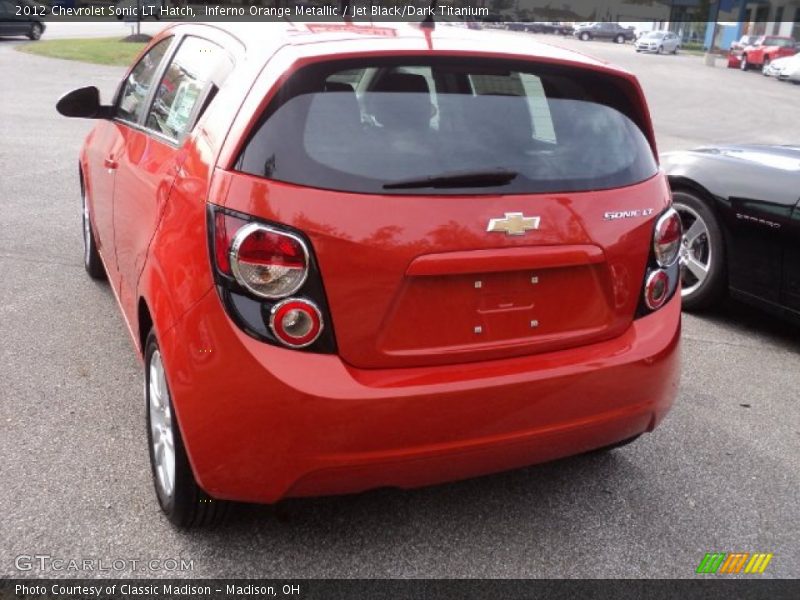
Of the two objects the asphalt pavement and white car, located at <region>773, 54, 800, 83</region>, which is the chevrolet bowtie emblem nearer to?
the asphalt pavement

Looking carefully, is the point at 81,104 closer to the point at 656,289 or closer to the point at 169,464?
the point at 169,464

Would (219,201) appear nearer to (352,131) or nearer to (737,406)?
(352,131)

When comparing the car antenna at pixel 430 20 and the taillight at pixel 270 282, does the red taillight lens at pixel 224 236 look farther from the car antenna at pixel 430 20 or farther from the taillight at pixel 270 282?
the car antenna at pixel 430 20

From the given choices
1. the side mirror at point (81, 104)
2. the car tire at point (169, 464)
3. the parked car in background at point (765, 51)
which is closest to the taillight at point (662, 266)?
the car tire at point (169, 464)

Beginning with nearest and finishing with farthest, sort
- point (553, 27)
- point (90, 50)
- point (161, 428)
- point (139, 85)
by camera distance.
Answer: point (161, 428) < point (139, 85) < point (90, 50) < point (553, 27)

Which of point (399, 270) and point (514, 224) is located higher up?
point (514, 224)

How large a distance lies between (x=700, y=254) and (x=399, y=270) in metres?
3.39

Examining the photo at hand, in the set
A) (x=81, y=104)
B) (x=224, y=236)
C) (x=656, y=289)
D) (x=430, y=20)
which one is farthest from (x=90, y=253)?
(x=656, y=289)

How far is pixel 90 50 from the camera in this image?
82.3 feet

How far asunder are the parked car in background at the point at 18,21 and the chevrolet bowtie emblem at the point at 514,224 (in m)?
31.7

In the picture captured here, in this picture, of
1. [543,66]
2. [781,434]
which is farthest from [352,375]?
[781,434]

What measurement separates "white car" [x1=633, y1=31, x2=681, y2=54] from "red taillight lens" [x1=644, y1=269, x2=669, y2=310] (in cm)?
5298

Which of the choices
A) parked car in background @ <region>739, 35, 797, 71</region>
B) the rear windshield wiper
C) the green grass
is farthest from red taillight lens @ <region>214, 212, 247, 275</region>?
parked car in background @ <region>739, 35, 797, 71</region>

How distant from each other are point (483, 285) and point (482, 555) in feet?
3.08
